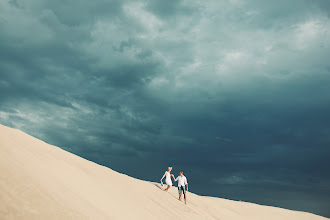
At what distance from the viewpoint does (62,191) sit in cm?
762

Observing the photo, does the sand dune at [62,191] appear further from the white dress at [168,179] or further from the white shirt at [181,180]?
the white shirt at [181,180]

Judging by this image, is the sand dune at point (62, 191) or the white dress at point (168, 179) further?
the white dress at point (168, 179)

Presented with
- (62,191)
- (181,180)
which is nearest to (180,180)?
(181,180)

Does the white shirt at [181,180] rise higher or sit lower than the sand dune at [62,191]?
higher

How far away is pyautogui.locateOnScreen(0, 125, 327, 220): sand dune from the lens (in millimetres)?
6125

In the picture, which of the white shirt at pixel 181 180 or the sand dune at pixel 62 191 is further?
the white shirt at pixel 181 180

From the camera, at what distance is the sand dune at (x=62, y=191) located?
6.12m

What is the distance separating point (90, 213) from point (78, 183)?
7.84 feet

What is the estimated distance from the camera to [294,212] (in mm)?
26453

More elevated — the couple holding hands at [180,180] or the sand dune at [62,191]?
the couple holding hands at [180,180]

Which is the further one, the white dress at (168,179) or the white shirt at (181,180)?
the white dress at (168,179)

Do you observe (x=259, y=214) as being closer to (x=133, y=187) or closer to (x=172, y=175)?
(x=172, y=175)

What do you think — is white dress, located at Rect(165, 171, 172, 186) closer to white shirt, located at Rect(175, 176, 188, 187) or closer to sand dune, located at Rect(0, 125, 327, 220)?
white shirt, located at Rect(175, 176, 188, 187)

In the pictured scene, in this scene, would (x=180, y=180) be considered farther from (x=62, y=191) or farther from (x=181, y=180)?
(x=62, y=191)
